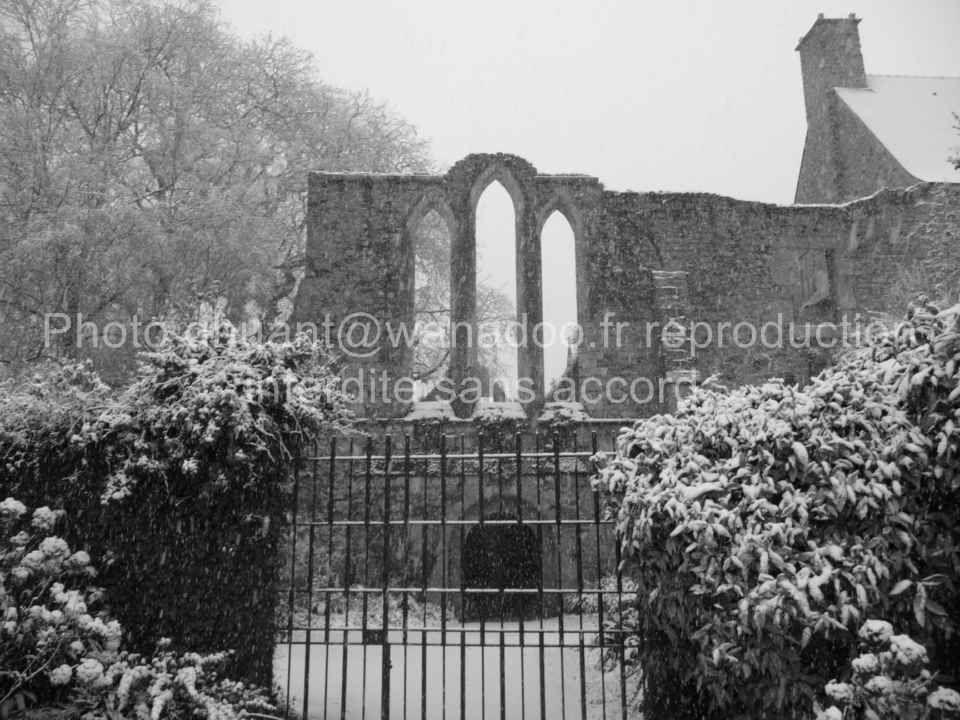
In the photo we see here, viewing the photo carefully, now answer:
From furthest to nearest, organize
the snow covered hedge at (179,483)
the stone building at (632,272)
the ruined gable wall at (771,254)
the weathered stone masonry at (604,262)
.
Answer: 1. the ruined gable wall at (771,254)
2. the weathered stone masonry at (604,262)
3. the stone building at (632,272)
4. the snow covered hedge at (179,483)

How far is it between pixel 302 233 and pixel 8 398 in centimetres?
1335

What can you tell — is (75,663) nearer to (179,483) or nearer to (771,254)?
(179,483)

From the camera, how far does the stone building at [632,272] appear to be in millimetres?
11422

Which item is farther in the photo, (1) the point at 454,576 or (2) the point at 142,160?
(2) the point at 142,160

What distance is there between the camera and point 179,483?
4.35m

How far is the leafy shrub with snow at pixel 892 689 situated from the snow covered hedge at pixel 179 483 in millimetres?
2986

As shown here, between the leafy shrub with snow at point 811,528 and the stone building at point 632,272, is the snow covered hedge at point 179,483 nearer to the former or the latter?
the leafy shrub with snow at point 811,528

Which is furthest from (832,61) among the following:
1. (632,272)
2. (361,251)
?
(361,251)

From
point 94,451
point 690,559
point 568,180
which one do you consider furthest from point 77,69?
point 690,559

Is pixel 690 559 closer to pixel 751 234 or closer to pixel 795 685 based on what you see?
pixel 795 685

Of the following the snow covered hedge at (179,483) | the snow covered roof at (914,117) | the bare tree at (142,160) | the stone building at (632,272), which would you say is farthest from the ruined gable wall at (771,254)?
the snow covered hedge at (179,483)

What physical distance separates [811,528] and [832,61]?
1949cm

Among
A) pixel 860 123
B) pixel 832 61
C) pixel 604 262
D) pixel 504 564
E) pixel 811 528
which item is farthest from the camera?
pixel 832 61

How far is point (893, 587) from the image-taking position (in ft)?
10.7
